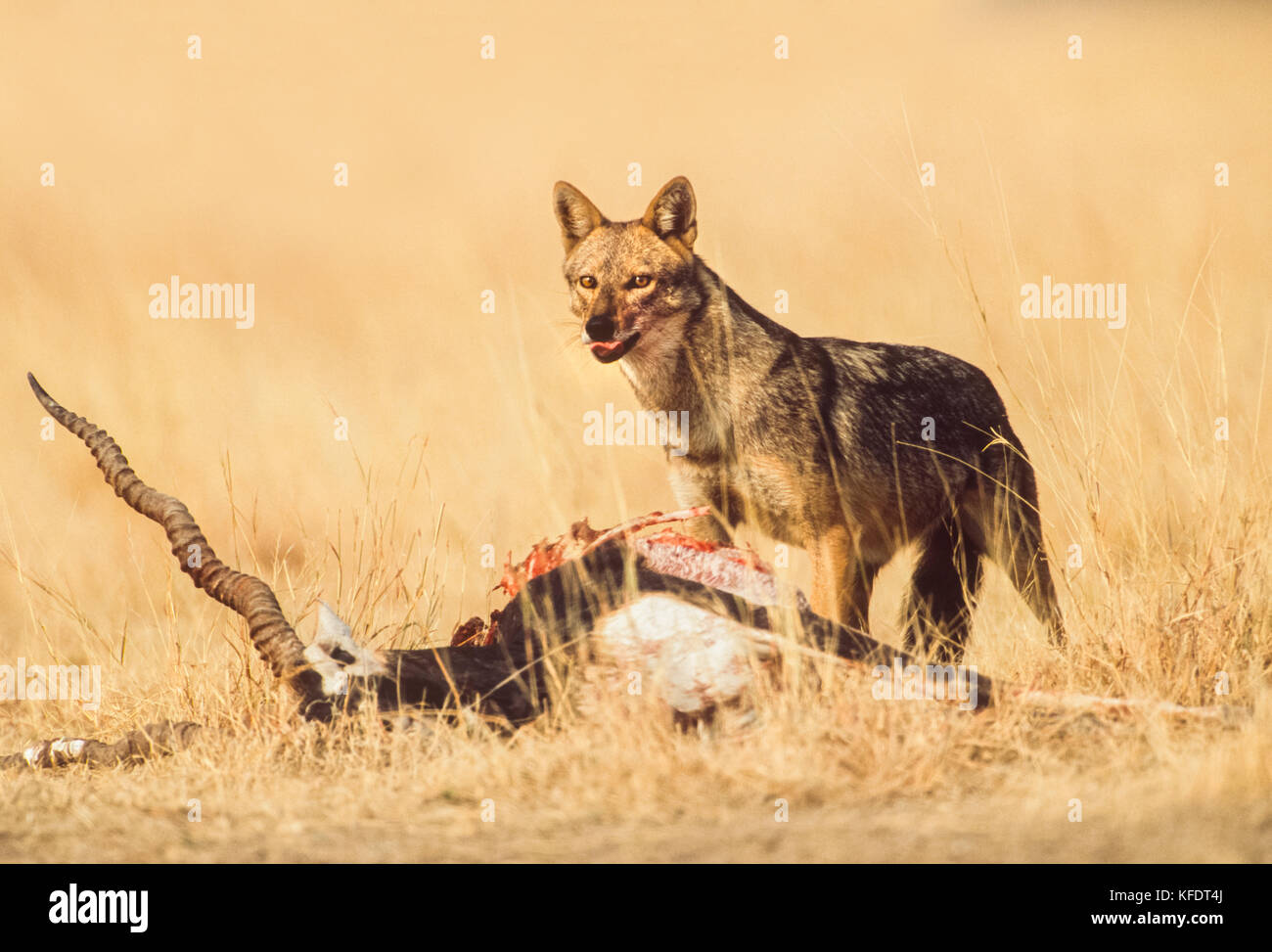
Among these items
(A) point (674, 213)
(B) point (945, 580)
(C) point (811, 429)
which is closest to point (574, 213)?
(A) point (674, 213)

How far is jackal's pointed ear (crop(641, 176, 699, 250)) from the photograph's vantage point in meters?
6.39

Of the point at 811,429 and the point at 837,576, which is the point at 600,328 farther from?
the point at 837,576

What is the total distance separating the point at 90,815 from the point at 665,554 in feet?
7.35

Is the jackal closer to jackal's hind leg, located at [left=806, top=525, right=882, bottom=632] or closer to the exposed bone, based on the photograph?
jackal's hind leg, located at [left=806, top=525, right=882, bottom=632]

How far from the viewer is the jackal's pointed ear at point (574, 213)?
655 centimetres

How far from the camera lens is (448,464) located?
1076 centimetres

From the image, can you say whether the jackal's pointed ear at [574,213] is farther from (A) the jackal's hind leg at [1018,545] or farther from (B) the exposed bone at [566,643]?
(A) the jackal's hind leg at [1018,545]

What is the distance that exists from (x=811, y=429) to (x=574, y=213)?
5.02ft

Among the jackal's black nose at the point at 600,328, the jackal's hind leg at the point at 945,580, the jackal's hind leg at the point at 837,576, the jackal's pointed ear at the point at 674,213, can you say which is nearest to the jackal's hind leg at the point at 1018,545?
the jackal's hind leg at the point at 945,580

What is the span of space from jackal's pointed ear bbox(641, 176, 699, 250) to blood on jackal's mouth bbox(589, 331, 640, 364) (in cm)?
60

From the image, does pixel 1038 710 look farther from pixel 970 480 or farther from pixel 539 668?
pixel 970 480

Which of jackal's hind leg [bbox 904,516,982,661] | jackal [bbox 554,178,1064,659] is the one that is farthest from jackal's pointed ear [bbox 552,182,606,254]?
jackal's hind leg [bbox 904,516,982,661]

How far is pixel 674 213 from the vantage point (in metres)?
6.47

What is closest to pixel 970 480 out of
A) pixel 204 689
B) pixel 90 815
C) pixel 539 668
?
pixel 539 668
